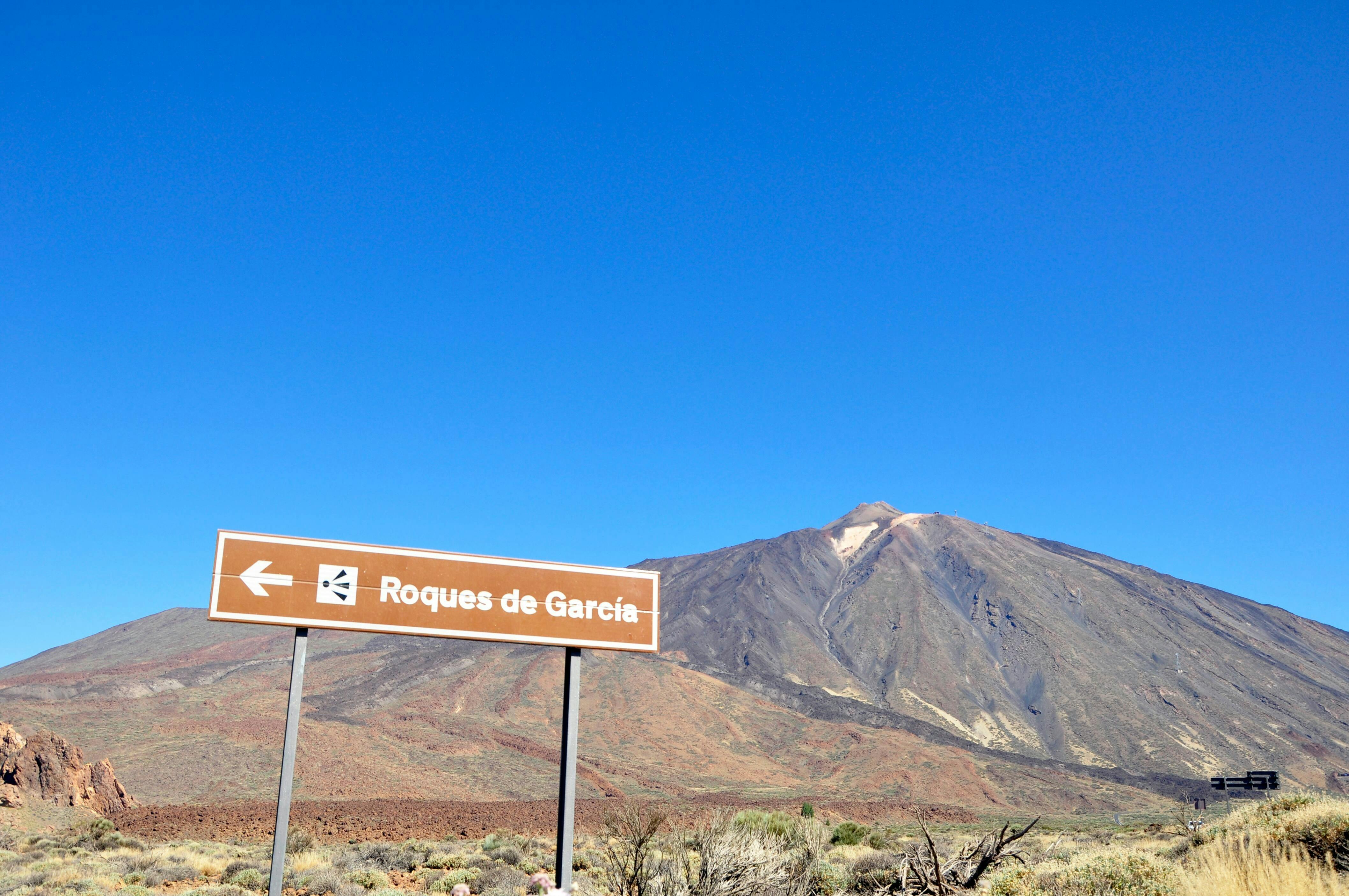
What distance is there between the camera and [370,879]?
1734 centimetres

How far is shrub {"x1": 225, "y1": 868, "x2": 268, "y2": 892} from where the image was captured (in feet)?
55.6

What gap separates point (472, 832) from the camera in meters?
33.7

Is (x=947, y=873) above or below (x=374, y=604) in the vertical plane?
below

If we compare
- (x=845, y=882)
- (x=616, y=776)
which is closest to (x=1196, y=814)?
(x=616, y=776)

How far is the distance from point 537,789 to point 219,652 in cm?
Result: 5516

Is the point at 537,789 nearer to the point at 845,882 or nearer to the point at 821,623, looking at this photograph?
the point at 845,882

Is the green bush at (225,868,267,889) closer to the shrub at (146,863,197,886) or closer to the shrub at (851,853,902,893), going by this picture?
the shrub at (146,863,197,886)

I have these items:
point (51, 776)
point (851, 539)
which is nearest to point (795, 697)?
point (51, 776)

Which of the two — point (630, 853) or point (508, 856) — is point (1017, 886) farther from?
point (508, 856)

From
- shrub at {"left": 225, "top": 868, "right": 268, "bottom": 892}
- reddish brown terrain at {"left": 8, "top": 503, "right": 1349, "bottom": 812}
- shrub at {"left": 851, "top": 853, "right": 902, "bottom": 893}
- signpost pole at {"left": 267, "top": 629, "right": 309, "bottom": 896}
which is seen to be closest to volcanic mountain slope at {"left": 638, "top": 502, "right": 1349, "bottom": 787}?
reddish brown terrain at {"left": 8, "top": 503, "right": 1349, "bottom": 812}

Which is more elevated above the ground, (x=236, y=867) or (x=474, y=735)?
(x=474, y=735)

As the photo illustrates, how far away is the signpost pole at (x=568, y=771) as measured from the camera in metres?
8.60

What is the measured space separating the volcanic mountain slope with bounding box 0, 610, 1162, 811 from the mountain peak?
299ft

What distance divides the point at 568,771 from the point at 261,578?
3.40m
